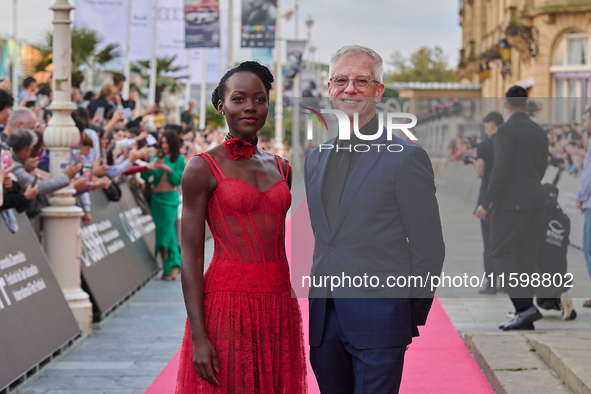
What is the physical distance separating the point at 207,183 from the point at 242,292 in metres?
0.45

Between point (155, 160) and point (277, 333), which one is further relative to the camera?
point (155, 160)

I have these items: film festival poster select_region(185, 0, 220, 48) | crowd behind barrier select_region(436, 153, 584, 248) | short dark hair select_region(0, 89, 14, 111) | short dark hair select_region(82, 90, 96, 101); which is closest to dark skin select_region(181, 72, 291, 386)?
crowd behind barrier select_region(436, 153, 584, 248)

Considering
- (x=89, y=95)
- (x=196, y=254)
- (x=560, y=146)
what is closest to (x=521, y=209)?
(x=560, y=146)

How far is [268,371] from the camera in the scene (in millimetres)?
3248

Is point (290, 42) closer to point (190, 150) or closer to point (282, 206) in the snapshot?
point (190, 150)

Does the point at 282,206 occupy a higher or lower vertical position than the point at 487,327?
higher

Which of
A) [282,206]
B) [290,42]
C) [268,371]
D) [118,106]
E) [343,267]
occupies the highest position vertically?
[290,42]

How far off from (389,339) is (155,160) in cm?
791

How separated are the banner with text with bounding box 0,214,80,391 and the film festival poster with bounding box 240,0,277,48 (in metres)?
18.7

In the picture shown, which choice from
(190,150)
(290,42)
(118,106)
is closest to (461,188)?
(118,106)

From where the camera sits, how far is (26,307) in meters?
6.20

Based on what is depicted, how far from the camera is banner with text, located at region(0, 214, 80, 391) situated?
573cm

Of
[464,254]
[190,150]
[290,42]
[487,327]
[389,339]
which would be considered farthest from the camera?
[290,42]

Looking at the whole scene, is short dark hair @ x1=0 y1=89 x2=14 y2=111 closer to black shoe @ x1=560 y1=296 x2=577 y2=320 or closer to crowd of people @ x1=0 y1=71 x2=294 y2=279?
crowd of people @ x1=0 y1=71 x2=294 y2=279
